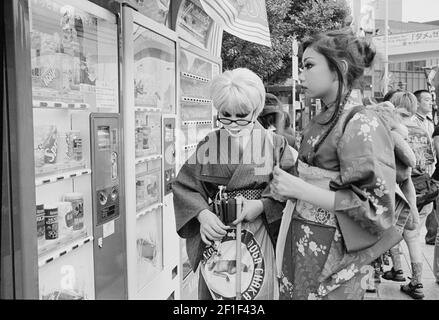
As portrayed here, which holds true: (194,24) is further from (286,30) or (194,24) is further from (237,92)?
(286,30)

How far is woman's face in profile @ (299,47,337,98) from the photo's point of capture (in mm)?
1803

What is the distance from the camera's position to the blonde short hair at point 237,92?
181 cm

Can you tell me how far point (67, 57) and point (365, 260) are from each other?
5.55 ft

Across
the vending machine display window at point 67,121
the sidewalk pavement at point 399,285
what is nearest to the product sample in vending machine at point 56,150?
the vending machine display window at point 67,121

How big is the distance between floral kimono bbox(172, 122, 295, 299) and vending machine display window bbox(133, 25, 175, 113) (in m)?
1.14

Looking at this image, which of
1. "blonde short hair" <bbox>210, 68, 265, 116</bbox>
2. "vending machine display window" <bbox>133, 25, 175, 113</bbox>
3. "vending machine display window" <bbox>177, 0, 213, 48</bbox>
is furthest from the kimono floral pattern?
"vending machine display window" <bbox>177, 0, 213, 48</bbox>

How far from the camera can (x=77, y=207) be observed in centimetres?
237

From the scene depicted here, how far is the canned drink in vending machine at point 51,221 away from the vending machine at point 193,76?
4.93 ft

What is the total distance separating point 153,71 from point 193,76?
0.81 metres

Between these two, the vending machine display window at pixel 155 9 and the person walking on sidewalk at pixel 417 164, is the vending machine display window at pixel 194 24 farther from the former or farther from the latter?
the person walking on sidewalk at pixel 417 164

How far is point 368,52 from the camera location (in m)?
1.84

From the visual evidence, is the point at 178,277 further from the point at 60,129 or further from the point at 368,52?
A: the point at 368,52

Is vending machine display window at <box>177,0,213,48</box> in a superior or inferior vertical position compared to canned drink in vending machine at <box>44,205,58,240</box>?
superior

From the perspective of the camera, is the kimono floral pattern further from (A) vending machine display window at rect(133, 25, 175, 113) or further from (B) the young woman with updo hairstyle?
(A) vending machine display window at rect(133, 25, 175, 113)
